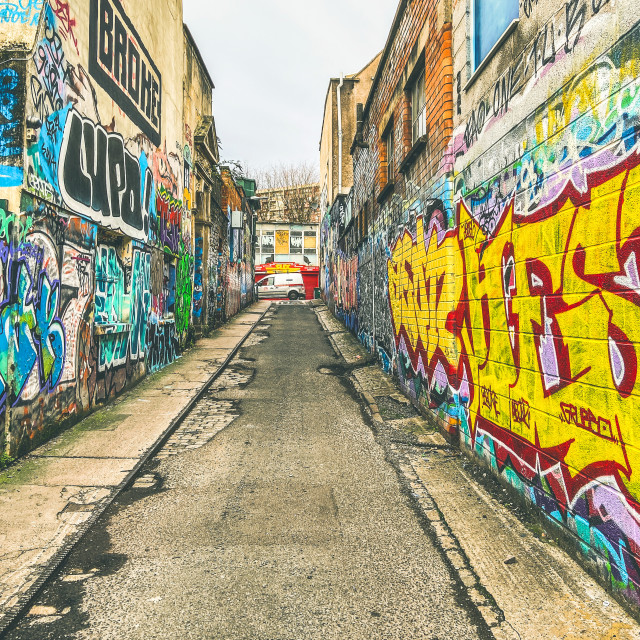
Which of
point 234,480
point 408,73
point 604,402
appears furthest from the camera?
point 408,73

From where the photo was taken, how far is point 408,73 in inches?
261

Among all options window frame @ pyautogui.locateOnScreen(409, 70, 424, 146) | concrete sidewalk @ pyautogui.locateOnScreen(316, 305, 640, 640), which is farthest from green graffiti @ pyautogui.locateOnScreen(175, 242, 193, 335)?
concrete sidewalk @ pyautogui.locateOnScreen(316, 305, 640, 640)

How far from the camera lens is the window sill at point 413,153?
19.5ft

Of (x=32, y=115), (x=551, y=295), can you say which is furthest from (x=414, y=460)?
(x=32, y=115)

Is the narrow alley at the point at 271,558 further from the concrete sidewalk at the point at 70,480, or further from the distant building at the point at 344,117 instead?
the distant building at the point at 344,117

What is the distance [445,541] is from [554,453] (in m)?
0.92

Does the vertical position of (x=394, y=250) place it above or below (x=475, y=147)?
below

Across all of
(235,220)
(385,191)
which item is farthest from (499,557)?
(235,220)

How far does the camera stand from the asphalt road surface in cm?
241

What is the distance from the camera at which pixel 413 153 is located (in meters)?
6.31

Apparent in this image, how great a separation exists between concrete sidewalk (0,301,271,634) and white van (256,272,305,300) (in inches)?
807

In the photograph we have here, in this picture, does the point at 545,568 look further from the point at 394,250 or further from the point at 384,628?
the point at 394,250

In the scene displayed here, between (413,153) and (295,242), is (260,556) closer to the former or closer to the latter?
(413,153)

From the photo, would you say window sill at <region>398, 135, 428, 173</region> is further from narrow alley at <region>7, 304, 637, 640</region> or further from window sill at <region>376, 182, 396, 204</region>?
narrow alley at <region>7, 304, 637, 640</region>
